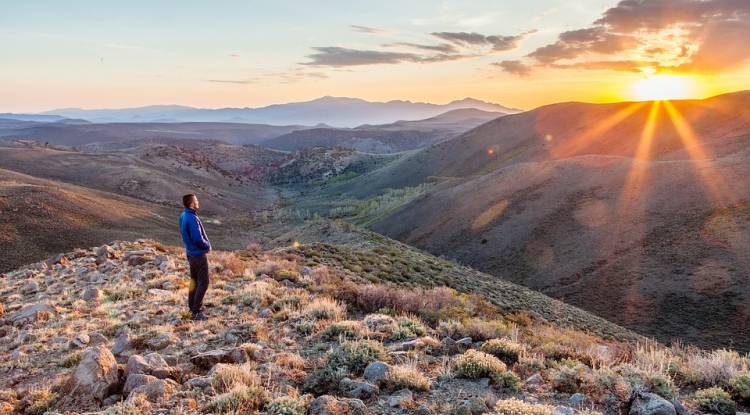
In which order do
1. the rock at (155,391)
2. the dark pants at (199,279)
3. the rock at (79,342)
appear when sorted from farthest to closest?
the dark pants at (199,279) < the rock at (79,342) < the rock at (155,391)

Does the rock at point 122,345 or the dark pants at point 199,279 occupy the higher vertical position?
the dark pants at point 199,279

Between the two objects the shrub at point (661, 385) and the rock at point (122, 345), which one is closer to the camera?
the shrub at point (661, 385)

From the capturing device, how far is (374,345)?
326 inches

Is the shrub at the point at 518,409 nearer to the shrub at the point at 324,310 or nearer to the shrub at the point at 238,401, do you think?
the shrub at the point at 238,401

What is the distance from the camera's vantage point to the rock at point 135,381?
22.2ft

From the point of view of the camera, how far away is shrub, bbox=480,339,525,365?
8414 mm

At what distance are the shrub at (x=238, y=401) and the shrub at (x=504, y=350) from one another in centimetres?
421

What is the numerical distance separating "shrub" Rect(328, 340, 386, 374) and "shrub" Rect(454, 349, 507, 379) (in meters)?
1.34

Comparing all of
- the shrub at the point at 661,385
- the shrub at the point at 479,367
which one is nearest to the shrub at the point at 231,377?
the shrub at the point at 479,367

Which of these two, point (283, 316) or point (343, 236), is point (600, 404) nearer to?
point (283, 316)

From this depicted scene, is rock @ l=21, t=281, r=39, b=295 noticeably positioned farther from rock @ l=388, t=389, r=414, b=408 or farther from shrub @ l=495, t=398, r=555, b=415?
shrub @ l=495, t=398, r=555, b=415

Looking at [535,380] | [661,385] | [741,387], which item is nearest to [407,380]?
[535,380]

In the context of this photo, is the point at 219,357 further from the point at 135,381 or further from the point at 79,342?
the point at 79,342

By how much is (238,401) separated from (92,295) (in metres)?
10.1
